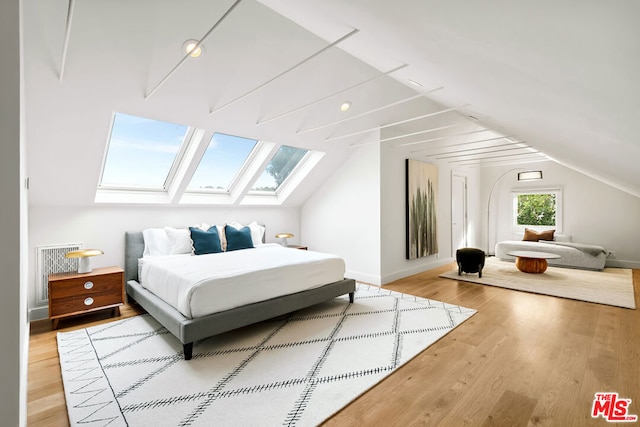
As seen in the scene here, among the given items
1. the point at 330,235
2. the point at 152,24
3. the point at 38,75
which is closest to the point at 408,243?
the point at 330,235

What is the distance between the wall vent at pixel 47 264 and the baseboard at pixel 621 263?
9317 millimetres

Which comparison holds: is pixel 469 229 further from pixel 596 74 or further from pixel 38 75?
pixel 38 75

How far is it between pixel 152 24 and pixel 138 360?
8.66 feet

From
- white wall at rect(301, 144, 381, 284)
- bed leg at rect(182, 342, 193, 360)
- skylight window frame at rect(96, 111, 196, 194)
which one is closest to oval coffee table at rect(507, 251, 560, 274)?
white wall at rect(301, 144, 381, 284)

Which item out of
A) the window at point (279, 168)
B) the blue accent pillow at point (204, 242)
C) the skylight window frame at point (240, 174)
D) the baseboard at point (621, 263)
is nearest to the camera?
the blue accent pillow at point (204, 242)

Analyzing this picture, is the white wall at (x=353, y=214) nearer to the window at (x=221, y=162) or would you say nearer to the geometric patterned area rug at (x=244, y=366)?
the geometric patterned area rug at (x=244, y=366)

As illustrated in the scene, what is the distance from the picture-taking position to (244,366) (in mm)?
2275

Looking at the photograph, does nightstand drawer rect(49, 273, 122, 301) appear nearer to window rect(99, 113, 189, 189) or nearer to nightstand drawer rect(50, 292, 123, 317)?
nightstand drawer rect(50, 292, 123, 317)

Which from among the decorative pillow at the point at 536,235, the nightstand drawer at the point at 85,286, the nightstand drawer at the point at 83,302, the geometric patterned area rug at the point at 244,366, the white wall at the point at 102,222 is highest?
the white wall at the point at 102,222

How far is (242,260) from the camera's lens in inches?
131

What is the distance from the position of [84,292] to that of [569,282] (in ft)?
21.8

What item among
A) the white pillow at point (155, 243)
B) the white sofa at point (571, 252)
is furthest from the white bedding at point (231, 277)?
the white sofa at point (571, 252)

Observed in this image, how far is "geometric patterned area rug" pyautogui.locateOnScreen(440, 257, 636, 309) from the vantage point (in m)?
3.88

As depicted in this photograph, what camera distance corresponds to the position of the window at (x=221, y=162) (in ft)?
13.7
